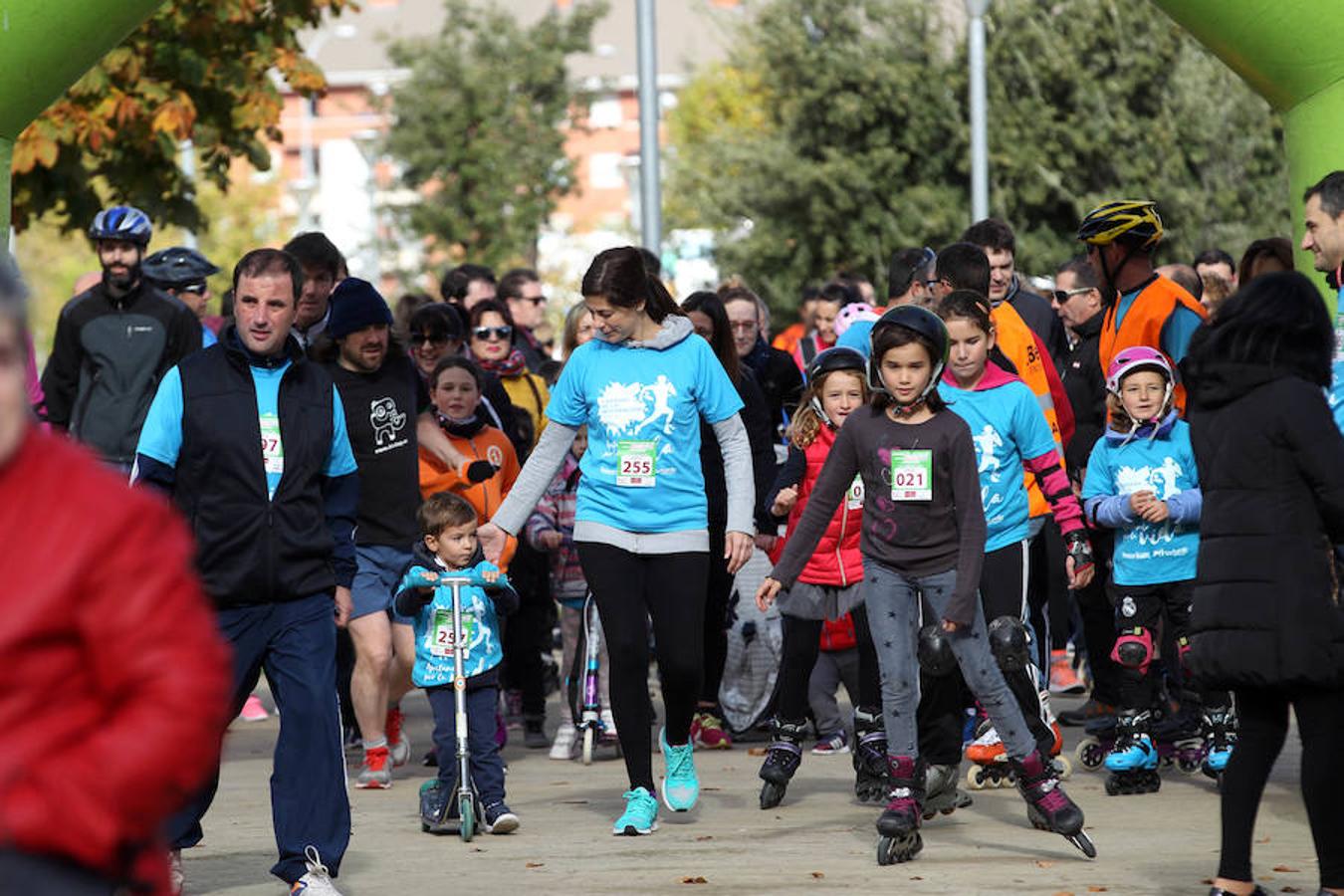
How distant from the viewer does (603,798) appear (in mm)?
9938

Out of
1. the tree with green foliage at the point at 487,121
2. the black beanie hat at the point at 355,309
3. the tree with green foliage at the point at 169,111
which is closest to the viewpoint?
the black beanie hat at the point at 355,309

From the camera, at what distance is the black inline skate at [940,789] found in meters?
8.88

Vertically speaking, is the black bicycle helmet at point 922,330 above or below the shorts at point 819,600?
above

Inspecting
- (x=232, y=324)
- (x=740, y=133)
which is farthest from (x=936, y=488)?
(x=740, y=133)

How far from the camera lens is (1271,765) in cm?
685

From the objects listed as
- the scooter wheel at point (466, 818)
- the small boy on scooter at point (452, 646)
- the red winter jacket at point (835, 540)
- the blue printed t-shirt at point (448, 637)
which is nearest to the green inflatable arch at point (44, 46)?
the small boy on scooter at point (452, 646)

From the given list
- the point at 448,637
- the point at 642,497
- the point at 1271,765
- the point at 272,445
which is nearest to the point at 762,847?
the point at 642,497

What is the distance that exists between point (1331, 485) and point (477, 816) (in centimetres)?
378

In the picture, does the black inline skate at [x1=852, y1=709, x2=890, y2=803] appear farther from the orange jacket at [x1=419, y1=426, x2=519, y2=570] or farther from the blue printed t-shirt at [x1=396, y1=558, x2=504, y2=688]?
the orange jacket at [x1=419, y1=426, x2=519, y2=570]

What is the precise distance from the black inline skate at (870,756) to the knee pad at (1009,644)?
984mm

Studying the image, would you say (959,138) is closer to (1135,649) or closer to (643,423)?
(1135,649)

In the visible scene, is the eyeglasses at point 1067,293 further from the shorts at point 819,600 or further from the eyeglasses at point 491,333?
the shorts at point 819,600

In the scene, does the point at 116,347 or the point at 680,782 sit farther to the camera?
the point at 116,347

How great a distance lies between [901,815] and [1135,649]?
190cm
